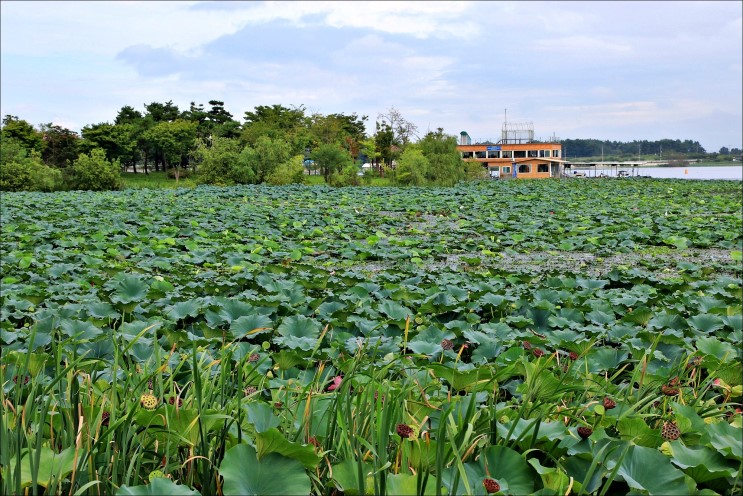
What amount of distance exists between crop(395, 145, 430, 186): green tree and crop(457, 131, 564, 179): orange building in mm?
26231

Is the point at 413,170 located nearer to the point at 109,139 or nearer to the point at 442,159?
the point at 442,159

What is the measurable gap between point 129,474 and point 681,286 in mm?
4842

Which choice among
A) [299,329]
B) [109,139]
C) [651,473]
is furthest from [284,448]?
[109,139]

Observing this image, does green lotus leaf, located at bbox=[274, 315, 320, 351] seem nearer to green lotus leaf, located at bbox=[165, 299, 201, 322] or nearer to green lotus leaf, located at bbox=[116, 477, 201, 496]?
green lotus leaf, located at bbox=[165, 299, 201, 322]

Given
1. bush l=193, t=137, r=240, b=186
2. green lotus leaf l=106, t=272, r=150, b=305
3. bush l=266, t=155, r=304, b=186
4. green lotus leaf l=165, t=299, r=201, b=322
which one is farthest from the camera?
bush l=193, t=137, r=240, b=186

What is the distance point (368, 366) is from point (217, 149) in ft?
91.9

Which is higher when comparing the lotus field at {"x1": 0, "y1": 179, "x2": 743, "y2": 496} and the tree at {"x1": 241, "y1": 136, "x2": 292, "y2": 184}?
the tree at {"x1": 241, "y1": 136, "x2": 292, "y2": 184}

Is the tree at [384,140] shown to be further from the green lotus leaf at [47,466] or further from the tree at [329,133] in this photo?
the green lotus leaf at [47,466]

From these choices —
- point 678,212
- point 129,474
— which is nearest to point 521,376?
point 129,474

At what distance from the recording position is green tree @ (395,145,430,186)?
2853 centimetres

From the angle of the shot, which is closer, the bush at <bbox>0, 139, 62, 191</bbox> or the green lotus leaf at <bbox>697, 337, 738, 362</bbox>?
the green lotus leaf at <bbox>697, 337, 738, 362</bbox>

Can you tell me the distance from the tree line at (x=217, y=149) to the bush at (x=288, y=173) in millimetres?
45

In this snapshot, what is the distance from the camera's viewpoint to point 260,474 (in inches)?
53.6

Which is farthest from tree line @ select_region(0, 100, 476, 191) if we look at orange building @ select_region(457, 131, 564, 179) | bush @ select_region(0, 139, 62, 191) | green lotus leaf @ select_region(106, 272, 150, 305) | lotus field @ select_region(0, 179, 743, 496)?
green lotus leaf @ select_region(106, 272, 150, 305)
